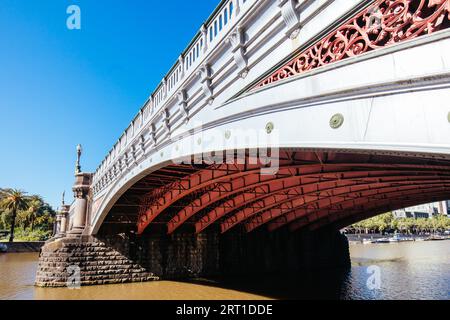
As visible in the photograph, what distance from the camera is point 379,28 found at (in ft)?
12.8

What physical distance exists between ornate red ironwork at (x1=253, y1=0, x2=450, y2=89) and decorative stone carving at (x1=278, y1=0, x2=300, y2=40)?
498 mm

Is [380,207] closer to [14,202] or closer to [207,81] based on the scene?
[207,81]

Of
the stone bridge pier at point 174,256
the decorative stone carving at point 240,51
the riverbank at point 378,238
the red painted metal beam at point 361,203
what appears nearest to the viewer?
the decorative stone carving at point 240,51

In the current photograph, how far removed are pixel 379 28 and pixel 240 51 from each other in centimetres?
320

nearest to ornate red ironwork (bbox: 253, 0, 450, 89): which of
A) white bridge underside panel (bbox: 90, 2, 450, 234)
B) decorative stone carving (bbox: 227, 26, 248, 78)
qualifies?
white bridge underside panel (bbox: 90, 2, 450, 234)

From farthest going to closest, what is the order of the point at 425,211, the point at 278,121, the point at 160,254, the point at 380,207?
1. the point at 425,211
2. the point at 380,207
3. the point at 160,254
4. the point at 278,121

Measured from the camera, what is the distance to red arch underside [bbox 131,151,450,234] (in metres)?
10.1

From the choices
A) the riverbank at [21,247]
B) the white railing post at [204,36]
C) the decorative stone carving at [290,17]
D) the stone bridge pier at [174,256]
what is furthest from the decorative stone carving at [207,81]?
the riverbank at [21,247]

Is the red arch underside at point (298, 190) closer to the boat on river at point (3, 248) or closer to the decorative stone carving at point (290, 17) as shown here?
the decorative stone carving at point (290, 17)

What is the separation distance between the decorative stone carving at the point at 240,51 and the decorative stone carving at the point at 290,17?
4.34ft

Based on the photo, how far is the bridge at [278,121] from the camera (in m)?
3.51

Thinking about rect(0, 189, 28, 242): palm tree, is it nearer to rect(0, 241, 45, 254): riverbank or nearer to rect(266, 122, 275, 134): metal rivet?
rect(0, 241, 45, 254): riverbank

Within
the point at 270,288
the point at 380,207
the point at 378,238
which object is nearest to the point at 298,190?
the point at 270,288

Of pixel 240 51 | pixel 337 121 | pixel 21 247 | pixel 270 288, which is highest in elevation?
pixel 240 51
